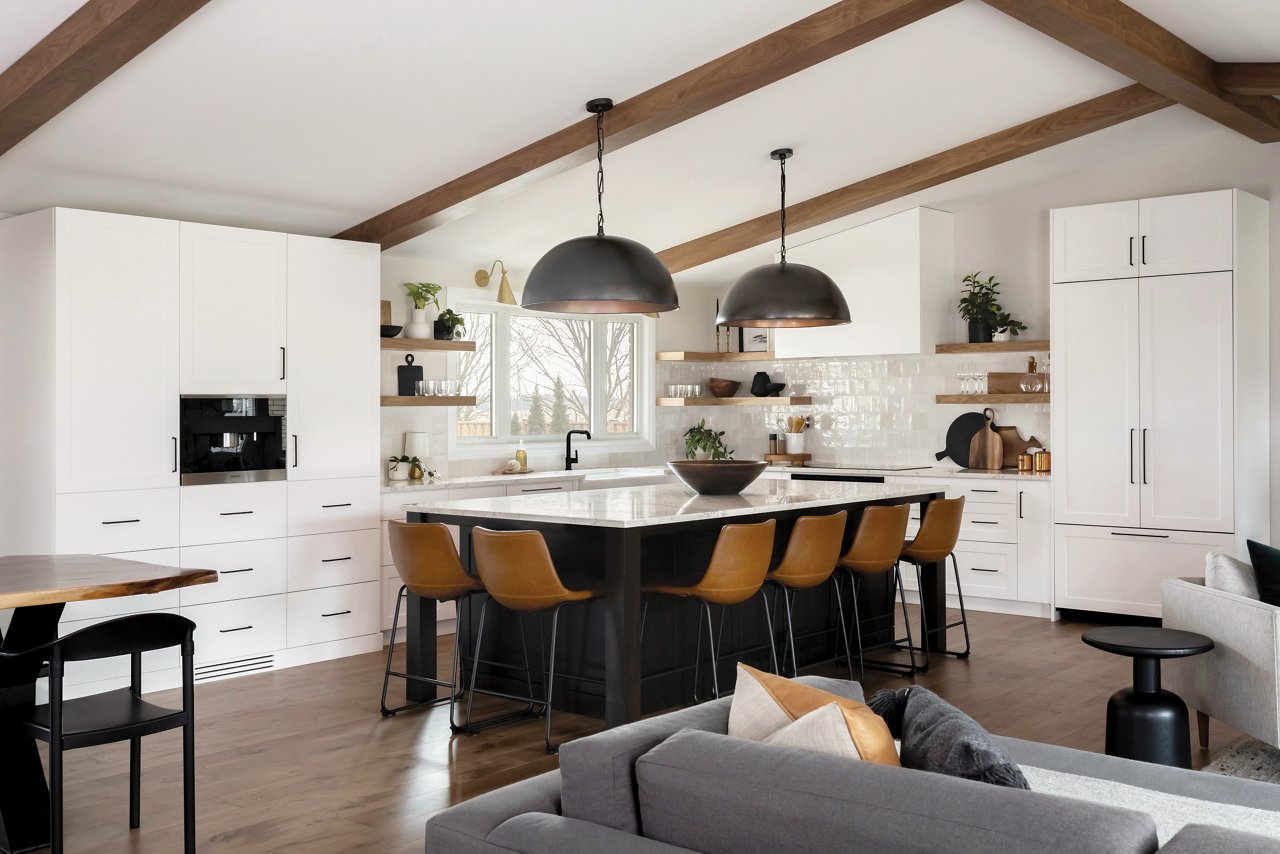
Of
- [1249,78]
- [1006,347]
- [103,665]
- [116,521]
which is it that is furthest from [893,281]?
[103,665]

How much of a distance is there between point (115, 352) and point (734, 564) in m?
3.03

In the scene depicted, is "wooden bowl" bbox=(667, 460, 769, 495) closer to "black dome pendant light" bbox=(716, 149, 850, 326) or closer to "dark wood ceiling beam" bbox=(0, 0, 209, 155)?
"black dome pendant light" bbox=(716, 149, 850, 326)

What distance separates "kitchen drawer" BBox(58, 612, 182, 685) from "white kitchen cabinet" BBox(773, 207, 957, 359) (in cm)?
485

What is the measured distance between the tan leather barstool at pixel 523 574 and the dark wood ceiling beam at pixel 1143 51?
282cm

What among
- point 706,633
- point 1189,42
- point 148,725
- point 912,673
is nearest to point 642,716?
point 706,633

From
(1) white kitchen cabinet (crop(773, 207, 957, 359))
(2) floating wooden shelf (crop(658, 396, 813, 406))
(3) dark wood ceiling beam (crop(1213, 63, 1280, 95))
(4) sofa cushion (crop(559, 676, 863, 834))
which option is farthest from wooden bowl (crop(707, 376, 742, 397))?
(4) sofa cushion (crop(559, 676, 863, 834))

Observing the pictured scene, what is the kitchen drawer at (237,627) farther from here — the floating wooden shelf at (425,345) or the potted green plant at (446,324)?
the potted green plant at (446,324)

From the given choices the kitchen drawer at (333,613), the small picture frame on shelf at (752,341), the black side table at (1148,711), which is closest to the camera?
the black side table at (1148,711)

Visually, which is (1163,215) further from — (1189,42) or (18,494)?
(18,494)

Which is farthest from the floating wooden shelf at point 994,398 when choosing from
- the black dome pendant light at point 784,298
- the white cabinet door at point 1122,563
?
the black dome pendant light at point 784,298

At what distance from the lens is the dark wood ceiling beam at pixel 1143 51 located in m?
4.57

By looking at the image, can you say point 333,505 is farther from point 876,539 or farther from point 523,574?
point 876,539

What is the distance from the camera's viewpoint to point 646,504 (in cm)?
515

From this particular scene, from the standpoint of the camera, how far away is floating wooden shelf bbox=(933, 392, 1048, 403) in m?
7.33
